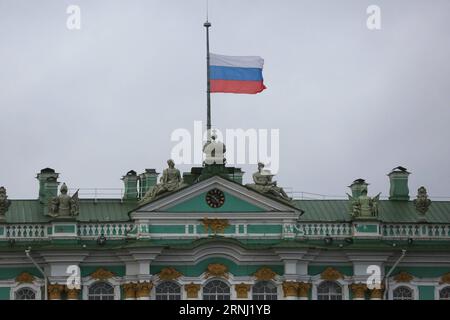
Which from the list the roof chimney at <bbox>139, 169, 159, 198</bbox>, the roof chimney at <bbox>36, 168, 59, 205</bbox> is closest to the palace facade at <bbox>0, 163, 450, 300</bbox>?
the roof chimney at <bbox>36, 168, 59, 205</bbox>

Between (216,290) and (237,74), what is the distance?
989cm

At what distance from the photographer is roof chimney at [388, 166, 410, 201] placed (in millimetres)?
87562

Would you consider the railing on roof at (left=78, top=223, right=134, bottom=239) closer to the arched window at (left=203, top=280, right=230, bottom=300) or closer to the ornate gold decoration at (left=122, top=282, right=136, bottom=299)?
the ornate gold decoration at (left=122, top=282, right=136, bottom=299)

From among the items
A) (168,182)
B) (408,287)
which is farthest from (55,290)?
(408,287)

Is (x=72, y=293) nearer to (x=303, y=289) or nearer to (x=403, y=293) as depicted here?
(x=303, y=289)

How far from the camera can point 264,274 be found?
79938mm

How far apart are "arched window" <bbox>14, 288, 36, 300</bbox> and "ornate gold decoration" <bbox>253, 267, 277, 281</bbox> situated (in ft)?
30.8

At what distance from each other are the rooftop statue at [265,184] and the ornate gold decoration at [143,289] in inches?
241

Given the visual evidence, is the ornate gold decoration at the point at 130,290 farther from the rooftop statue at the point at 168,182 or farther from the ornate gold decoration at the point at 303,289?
the ornate gold decoration at the point at 303,289

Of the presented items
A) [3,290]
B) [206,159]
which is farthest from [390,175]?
[3,290]

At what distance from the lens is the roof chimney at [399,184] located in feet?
287

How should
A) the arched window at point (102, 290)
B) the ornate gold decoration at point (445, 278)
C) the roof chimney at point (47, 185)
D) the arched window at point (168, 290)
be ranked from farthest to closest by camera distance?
the roof chimney at point (47, 185), the ornate gold decoration at point (445, 278), the arched window at point (102, 290), the arched window at point (168, 290)

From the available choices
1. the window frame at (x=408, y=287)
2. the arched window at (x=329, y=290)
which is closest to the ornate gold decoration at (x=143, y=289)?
the arched window at (x=329, y=290)

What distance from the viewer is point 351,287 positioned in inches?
3179
